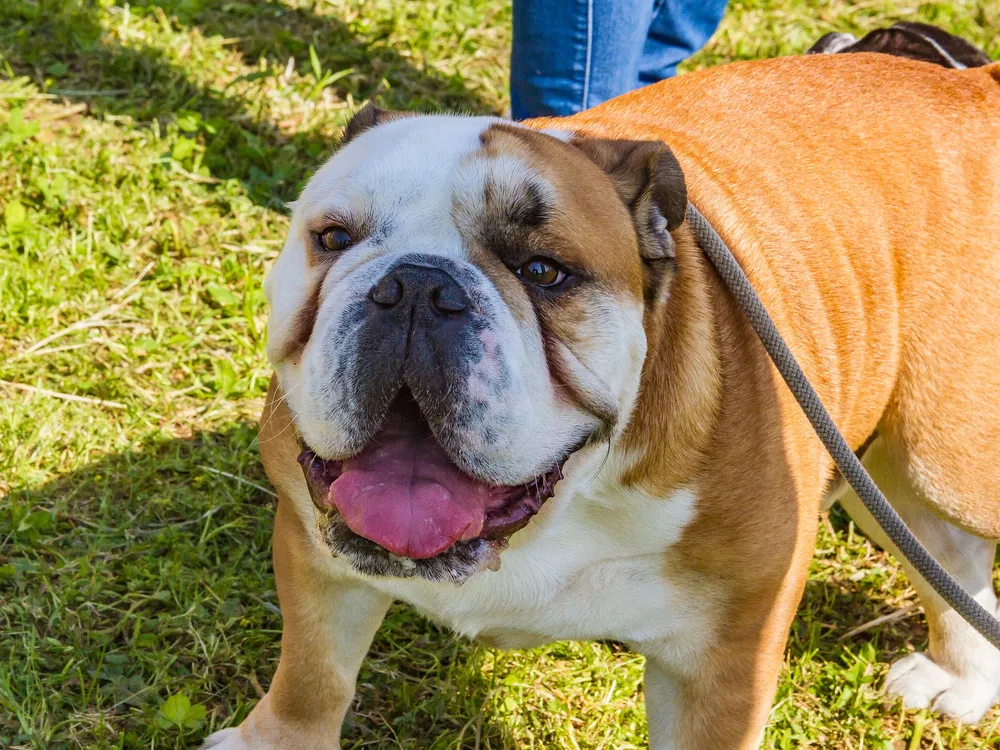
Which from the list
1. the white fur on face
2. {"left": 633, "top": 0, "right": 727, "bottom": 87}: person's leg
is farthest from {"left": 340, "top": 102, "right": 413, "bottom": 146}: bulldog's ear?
{"left": 633, "top": 0, "right": 727, "bottom": 87}: person's leg

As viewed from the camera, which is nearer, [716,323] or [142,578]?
[716,323]

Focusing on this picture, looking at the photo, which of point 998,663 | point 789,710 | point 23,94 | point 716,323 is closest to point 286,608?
point 716,323

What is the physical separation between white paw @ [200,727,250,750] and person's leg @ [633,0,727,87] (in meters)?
2.32

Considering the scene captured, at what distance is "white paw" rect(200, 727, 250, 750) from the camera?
275 centimetres

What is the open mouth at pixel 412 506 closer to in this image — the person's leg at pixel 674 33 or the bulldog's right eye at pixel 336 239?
the bulldog's right eye at pixel 336 239

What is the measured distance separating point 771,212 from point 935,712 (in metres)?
1.47

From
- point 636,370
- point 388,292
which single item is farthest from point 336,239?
point 636,370

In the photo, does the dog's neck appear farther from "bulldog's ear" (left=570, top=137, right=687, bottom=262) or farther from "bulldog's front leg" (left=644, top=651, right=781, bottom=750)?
"bulldog's front leg" (left=644, top=651, right=781, bottom=750)

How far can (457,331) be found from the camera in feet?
6.46

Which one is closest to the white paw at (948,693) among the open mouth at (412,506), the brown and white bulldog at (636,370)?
the brown and white bulldog at (636,370)

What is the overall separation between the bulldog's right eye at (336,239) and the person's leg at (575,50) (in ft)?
5.00

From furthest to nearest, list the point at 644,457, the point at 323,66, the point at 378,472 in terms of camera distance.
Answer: the point at 323,66, the point at 644,457, the point at 378,472

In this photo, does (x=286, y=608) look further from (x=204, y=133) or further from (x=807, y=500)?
(x=204, y=133)

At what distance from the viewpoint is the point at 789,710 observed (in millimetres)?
3131
